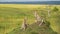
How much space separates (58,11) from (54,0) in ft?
0.38

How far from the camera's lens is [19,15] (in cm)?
128

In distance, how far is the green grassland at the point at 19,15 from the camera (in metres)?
1.26

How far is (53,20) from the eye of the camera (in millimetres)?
1272

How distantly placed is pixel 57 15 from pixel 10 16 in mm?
457

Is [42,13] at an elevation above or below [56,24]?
above

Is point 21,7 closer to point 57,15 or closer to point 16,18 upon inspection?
point 16,18

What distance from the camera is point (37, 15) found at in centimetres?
127

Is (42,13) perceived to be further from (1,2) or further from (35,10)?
(1,2)

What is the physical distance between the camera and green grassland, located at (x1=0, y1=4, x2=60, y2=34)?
1.26 m

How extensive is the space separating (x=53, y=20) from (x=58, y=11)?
0.10 metres

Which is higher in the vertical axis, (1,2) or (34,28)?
(1,2)

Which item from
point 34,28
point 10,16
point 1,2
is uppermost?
point 1,2

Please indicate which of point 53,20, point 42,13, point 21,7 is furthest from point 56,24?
point 21,7

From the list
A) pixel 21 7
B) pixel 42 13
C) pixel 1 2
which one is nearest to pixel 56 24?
pixel 42 13
